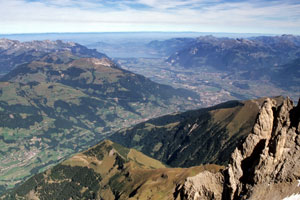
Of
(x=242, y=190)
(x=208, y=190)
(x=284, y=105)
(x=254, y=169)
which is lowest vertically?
(x=208, y=190)

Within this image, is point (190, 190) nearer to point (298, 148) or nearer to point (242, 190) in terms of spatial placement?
point (242, 190)

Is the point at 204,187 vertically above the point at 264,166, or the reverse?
the point at 264,166

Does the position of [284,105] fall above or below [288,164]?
above

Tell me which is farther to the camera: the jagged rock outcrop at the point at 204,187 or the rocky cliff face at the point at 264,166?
the jagged rock outcrop at the point at 204,187

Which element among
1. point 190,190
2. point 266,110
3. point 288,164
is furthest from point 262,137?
point 190,190

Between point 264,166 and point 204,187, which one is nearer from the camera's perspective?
point 264,166

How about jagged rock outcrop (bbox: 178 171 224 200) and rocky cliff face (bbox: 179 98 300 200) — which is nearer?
rocky cliff face (bbox: 179 98 300 200)

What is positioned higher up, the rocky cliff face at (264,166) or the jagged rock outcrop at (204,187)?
the rocky cliff face at (264,166)

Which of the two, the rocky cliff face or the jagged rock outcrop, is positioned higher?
the rocky cliff face
